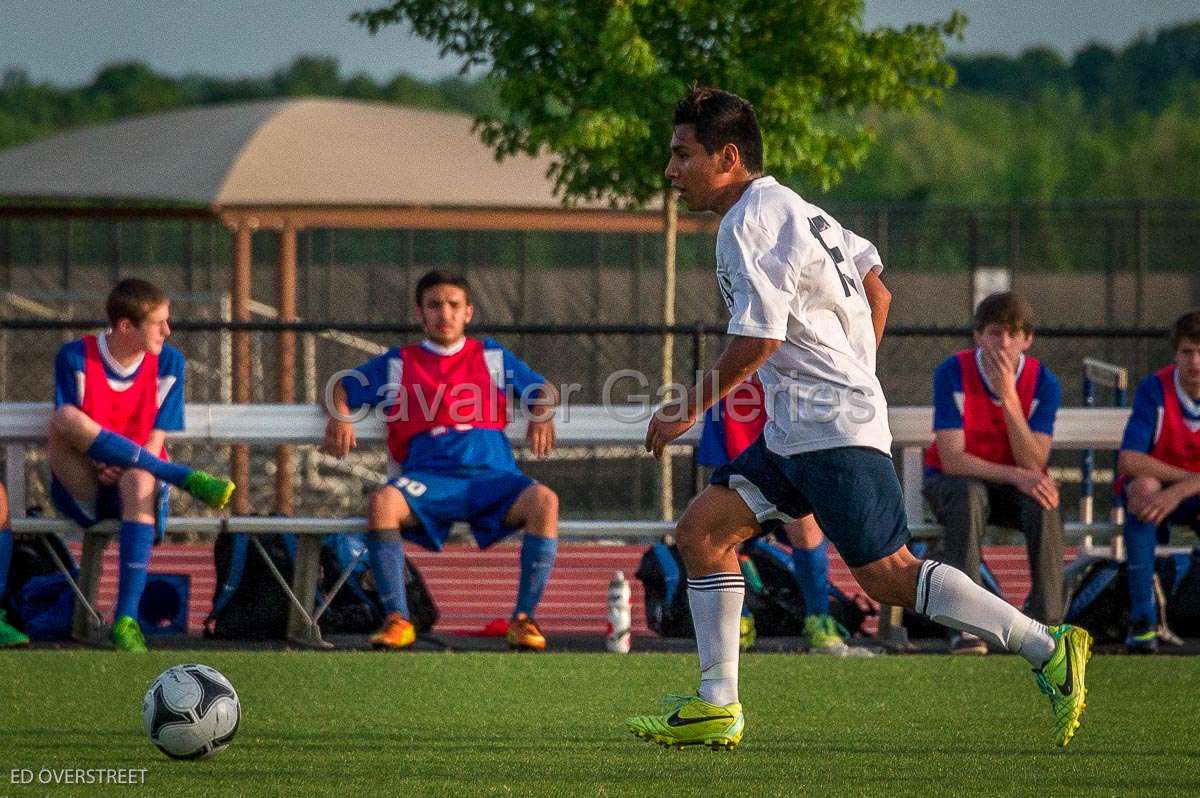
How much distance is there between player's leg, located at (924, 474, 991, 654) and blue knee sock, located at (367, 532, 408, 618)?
2380 mm

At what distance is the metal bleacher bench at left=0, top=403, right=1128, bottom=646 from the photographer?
25.5ft

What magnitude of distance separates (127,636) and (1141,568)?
174 inches

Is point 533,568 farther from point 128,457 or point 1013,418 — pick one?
point 1013,418

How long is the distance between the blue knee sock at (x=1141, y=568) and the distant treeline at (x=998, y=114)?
37280mm

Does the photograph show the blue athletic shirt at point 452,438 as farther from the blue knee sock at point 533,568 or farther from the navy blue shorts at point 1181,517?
the navy blue shorts at point 1181,517

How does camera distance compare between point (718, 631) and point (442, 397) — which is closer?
point (718, 631)

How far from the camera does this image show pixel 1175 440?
7758mm

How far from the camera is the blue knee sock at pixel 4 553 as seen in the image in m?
7.51

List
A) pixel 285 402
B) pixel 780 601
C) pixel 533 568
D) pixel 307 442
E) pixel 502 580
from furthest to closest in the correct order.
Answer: pixel 285 402 → pixel 502 580 → pixel 307 442 → pixel 780 601 → pixel 533 568

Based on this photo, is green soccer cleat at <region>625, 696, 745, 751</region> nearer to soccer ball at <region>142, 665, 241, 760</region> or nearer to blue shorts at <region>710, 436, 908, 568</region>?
blue shorts at <region>710, 436, 908, 568</region>

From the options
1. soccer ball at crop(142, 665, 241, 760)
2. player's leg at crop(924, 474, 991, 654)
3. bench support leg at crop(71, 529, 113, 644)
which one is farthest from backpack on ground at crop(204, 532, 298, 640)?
soccer ball at crop(142, 665, 241, 760)

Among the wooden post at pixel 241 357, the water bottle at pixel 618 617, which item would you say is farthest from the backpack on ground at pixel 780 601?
the wooden post at pixel 241 357

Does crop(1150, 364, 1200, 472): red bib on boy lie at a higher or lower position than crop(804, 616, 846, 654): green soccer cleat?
higher

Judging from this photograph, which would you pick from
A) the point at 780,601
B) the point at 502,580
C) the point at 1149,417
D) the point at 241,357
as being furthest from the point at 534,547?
the point at 241,357
